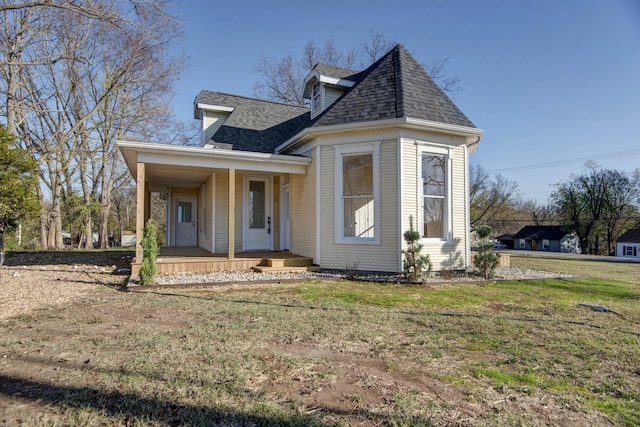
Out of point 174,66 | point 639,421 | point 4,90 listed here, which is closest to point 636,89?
point 639,421

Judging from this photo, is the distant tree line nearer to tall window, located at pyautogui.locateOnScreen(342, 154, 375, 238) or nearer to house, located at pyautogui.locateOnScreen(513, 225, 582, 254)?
house, located at pyautogui.locateOnScreen(513, 225, 582, 254)

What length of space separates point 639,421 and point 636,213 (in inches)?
2149

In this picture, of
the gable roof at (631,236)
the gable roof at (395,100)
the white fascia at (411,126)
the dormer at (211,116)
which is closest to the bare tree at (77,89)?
the dormer at (211,116)

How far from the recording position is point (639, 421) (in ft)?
7.30

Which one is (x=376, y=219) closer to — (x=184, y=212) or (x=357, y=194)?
(x=357, y=194)

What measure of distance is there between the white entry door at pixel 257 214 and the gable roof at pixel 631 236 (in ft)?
158

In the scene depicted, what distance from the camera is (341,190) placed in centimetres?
894

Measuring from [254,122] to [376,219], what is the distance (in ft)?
22.5

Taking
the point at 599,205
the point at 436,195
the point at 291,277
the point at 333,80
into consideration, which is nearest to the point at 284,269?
the point at 291,277

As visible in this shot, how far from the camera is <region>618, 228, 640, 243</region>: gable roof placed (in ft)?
132

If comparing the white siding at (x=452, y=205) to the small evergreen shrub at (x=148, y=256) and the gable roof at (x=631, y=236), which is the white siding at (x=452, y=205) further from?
the gable roof at (x=631, y=236)

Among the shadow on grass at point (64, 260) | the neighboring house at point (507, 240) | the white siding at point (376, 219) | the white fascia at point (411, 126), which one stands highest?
the white fascia at point (411, 126)

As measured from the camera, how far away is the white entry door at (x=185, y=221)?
15164 millimetres

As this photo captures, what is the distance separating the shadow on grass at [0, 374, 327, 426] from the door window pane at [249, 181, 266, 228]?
8561 millimetres
